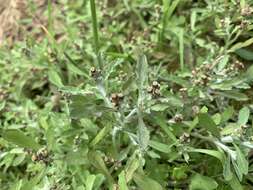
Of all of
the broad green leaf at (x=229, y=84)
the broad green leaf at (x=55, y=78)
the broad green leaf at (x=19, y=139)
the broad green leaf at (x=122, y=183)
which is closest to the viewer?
the broad green leaf at (x=122, y=183)

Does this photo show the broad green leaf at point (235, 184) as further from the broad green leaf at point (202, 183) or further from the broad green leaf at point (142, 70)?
the broad green leaf at point (142, 70)

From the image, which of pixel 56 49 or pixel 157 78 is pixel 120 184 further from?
pixel 56 49

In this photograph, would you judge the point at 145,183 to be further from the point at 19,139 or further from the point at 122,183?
the point at 19,139

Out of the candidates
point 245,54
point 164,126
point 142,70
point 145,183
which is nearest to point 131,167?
point 145,183

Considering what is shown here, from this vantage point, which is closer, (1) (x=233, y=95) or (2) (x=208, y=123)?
(2) (x=208, y=123)

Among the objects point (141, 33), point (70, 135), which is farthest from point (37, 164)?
point (141, 33)

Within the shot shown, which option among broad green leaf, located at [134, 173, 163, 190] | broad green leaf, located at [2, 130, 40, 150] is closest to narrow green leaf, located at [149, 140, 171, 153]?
broad green leaf, located at [134, 173, 163, 190]

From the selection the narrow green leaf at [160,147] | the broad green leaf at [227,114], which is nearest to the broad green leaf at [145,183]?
the narrow green leaf at [160,147]
